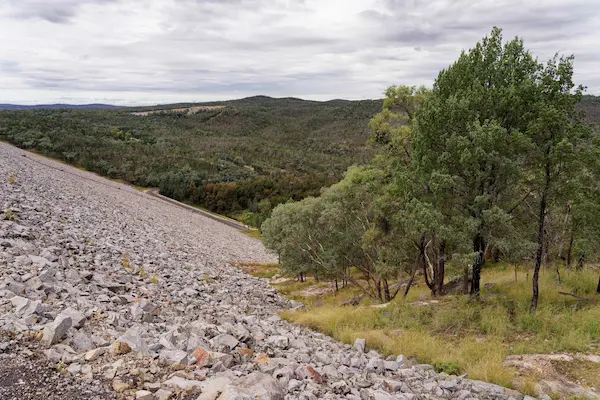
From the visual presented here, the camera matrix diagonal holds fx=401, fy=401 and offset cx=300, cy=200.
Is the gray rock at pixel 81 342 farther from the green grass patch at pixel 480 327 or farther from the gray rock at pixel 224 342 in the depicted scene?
the green grass patch at pixel 480 327

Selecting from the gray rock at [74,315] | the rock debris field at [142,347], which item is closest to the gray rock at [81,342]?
the rock debris field at [142,347]

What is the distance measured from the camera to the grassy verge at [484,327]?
35.5 ft

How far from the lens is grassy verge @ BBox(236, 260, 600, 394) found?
10820 millimetres

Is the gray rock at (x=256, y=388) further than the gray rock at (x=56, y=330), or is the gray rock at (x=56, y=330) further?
the gray rock at (x=56, y=330)

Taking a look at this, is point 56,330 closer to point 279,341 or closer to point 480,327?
point 279,341

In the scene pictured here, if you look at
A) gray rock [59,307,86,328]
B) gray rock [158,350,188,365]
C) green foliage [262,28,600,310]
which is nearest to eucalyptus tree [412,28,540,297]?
green foliage [262,28,600,310]

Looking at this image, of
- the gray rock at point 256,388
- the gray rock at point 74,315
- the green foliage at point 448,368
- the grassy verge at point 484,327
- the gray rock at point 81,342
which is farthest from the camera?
the grassy verge at point 484,327

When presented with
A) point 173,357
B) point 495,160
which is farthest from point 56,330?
point 495,160

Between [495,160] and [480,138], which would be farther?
[495,160]

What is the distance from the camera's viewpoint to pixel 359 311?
16641mm

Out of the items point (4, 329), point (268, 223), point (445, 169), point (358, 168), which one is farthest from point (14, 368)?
point (268, 223)

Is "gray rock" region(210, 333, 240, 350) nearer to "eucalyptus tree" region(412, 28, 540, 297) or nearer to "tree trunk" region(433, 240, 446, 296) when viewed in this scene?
"eucalyptus tree" region(412, 28, 540, 297)

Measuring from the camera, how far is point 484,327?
1386 centimetres

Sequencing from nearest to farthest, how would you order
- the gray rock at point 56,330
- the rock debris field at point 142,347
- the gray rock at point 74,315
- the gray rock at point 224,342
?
the rock debris field at point 142,347 < the gray rock at point 56,330 < the gray rock at point 74,315 < the gray rock at point 224,342
